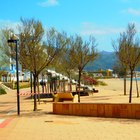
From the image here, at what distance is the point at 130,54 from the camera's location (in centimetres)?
2572

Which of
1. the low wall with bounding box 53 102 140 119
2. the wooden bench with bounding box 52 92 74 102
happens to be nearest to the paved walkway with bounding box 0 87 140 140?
the low wall with bounding box 53 102 140 119

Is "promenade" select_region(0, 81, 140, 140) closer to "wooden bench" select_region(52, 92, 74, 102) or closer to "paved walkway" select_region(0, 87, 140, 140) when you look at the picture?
"paved walkway" select_region(0, 87, 140, 140)

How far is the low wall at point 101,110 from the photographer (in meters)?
17.4

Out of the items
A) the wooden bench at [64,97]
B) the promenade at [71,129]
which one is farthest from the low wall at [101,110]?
the wooden bench at [64,97]

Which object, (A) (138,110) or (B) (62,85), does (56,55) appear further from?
(B) (62,85)

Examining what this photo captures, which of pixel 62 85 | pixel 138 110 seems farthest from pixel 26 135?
pixel 62 85

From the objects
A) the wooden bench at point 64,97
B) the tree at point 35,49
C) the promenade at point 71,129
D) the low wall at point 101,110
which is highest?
the tree at point 35,49

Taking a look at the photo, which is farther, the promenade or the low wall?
the low wall

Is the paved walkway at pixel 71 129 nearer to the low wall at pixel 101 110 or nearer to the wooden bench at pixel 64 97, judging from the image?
the low wall at pixel 101 110

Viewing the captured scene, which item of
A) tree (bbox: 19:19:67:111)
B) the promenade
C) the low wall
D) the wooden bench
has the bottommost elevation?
the promenade

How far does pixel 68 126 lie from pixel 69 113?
450 centimetres

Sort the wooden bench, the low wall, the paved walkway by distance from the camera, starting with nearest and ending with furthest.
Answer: the paved walkway < the low wall < the wooden bench

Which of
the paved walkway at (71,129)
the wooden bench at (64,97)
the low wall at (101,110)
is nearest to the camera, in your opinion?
the paved walkway at (71,129)

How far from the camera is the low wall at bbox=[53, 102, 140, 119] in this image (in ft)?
57.2
